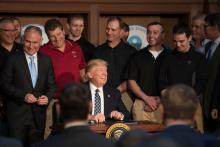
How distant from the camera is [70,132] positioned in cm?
341

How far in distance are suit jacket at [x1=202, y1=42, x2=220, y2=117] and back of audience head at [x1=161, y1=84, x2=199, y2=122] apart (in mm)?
3638

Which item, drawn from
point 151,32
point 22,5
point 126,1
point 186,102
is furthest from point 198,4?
point 186,102

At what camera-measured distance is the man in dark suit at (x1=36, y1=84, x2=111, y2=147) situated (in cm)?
340

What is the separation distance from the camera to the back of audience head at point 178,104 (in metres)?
3.49

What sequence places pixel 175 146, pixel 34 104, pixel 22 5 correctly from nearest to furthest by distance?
pixel 175 146
pixel 34 104
pixel 22 5

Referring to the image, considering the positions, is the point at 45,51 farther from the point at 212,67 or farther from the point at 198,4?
the point at 198,4

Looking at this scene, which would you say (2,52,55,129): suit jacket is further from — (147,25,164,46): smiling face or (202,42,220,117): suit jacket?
(202,42,220,117): suit jacket

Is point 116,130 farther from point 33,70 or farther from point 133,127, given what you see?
point 33,70

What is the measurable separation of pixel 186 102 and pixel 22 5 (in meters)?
5.51

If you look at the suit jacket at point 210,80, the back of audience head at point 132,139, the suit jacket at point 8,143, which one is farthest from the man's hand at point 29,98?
the back of audience head at point 132,139

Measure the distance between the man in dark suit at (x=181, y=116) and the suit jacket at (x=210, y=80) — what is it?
361 cm

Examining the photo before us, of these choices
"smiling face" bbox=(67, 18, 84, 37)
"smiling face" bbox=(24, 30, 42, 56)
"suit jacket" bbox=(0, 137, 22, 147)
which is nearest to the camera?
"suit jacket" bbox=(0, 137, 22, 147)

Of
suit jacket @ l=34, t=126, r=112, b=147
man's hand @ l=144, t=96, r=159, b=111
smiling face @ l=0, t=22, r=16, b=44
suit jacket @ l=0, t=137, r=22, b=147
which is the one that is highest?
smiling face @ l=0, t=22, r=16, b=44

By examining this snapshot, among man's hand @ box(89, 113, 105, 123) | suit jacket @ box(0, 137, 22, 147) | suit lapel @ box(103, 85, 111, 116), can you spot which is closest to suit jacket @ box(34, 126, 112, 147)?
suit jacket @ box(0, 137, 22, 147)
